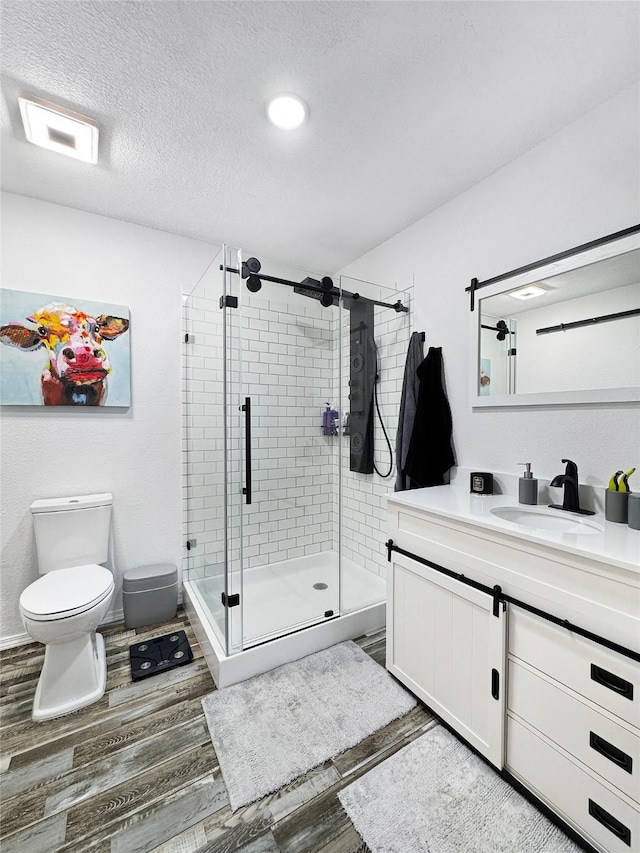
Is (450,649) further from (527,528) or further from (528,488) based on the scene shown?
(528,488)

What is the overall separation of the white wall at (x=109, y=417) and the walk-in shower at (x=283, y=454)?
15 cm

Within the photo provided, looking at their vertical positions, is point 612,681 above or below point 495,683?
above

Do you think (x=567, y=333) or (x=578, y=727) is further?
(x=567, y=333)

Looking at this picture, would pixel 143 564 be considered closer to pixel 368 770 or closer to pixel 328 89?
pixel 368 770

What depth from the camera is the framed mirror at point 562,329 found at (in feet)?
4.83

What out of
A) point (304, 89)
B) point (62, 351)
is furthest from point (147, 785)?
point (304, 89)

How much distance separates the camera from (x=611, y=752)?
104cm

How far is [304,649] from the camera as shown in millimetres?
2025

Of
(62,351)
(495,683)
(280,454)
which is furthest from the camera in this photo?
(280,454)

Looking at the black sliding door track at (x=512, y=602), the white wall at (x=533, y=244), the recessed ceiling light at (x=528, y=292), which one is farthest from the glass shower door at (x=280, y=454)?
the recessed ceiling light at (x=528, y=292)

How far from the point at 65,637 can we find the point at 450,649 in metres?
1.68

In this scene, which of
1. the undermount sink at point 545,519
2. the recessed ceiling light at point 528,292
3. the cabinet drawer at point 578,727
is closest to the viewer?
the cabinet drawer at point 578,727

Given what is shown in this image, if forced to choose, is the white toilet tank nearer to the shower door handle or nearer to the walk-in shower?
the walk-in shower

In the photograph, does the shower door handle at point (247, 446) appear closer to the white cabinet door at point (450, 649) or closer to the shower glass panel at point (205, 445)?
the shower glass panel at point (205, 445)
